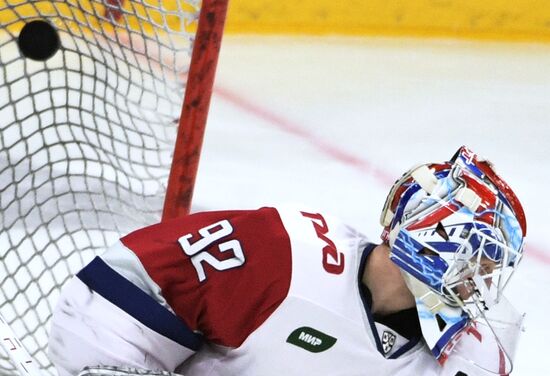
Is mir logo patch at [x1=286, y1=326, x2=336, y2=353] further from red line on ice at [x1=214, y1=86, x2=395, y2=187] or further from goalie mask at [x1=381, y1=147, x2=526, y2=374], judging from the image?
red line on ice at [x1=214, y1=86, x2=395, y2=187]

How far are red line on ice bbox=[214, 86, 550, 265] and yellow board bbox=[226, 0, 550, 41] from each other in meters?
0.45

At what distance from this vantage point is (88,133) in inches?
84.0

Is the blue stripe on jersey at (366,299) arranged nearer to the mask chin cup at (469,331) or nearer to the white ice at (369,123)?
the mask chin cup at (469,331)

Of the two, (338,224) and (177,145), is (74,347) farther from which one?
(177,145)

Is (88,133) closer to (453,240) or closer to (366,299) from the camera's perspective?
(366,299)

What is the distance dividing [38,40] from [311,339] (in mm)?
734

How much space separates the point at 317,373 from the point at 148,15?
725mm

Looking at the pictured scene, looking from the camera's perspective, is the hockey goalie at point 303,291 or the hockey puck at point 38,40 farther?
the hockey puck at point 38,40

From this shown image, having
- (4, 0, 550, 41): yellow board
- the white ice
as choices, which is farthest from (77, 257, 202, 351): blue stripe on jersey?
(4, 0, 550, 41): yellow board

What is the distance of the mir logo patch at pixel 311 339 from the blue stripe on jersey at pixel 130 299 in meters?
0.15

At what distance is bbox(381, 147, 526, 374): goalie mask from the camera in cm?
149

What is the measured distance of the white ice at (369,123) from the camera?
299 centimetres

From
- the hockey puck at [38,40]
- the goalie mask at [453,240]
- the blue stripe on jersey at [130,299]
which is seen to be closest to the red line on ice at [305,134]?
the hockey puck at [38,40]

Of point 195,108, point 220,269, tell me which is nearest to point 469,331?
point 220,269
